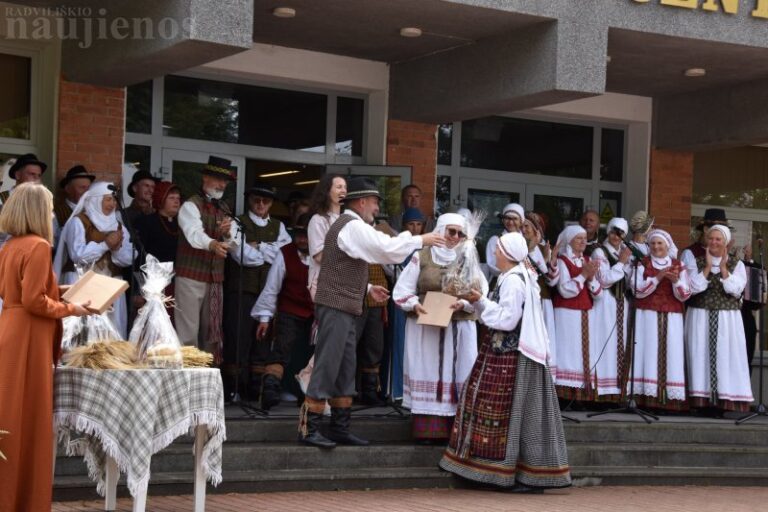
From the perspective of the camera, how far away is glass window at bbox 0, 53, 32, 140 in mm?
12062

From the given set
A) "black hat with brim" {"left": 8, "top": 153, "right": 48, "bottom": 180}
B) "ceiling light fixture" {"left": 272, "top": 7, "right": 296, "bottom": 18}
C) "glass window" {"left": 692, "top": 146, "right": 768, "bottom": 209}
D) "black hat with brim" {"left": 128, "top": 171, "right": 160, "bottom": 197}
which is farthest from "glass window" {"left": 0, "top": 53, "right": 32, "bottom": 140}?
"glass window" {"left": 692, "top": 146, "right": 768, "bottom": 209}

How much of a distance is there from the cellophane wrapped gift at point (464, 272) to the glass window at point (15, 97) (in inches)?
177

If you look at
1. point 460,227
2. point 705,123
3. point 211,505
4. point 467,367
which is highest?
point 705,123

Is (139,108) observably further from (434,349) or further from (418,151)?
(434,349)

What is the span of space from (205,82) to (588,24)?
4.07 m

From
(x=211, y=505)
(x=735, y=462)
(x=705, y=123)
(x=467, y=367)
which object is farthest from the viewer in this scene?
(x=705, y=123)

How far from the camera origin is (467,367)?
10.4 metres

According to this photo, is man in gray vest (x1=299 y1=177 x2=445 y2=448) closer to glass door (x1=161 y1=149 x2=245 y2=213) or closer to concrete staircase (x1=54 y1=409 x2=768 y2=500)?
concrete staircase (x1=54 y1=409 x2=768 y2=500)

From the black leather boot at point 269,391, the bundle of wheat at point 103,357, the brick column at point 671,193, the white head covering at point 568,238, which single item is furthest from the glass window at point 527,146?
the bundle of wheat at point 103,357

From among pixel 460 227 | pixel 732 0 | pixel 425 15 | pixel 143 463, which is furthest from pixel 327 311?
pixel 732 0

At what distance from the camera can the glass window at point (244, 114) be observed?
43.4 feet

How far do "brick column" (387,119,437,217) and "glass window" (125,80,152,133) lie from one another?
8.61ft

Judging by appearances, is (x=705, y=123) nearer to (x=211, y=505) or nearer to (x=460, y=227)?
(x=460, y=227)

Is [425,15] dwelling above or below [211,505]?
above
